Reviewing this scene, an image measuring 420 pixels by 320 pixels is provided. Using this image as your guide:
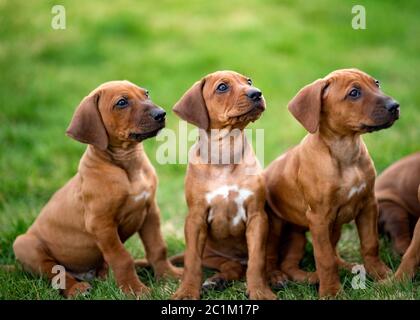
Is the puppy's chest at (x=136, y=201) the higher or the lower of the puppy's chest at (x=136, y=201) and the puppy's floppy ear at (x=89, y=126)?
the lower

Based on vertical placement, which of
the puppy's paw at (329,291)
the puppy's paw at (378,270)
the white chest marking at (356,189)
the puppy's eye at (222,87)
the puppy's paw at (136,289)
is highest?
the puppy's eye at (222,87)

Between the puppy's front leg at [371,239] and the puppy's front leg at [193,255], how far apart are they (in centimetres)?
131

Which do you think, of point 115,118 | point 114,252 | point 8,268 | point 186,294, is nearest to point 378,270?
point 186,294

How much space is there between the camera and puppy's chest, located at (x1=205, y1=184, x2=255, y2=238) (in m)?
5.88

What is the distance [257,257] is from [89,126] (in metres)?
1.80

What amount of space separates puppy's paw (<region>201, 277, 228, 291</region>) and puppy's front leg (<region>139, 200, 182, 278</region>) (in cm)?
44

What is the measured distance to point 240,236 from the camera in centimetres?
618

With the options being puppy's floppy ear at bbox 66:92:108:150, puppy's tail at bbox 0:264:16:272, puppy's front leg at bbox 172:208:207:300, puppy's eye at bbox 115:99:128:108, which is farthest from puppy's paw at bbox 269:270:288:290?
puppy's tail at bbox 0:264:16:272

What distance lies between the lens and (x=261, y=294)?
5621 millimetres

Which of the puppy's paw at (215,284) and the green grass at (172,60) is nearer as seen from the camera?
the puppy's paw at (215,284)

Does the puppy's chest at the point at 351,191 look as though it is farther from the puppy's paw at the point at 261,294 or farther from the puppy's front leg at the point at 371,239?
the puppy's paw at the point at 261,294

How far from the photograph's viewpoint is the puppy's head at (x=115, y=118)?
6.03 meters

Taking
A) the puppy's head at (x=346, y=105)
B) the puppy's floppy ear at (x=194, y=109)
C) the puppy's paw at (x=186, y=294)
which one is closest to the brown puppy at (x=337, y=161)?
the puppy's head at (x=346, y=105)
